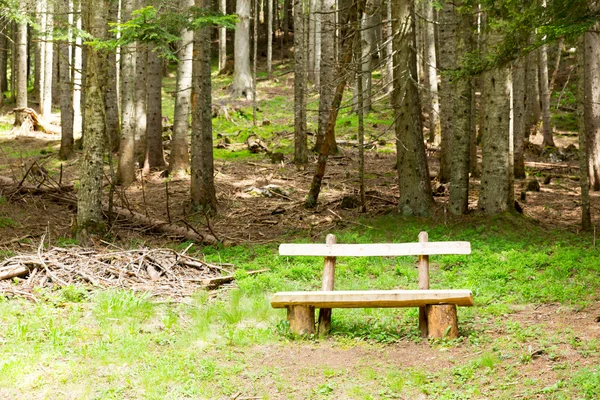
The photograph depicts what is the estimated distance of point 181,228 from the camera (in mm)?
12758

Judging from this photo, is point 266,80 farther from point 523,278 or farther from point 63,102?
point 523,278

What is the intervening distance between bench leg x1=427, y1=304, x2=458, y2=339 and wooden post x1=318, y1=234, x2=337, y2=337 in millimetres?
1158

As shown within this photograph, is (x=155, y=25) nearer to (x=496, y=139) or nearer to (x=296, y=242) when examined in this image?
(x=296, y=242)

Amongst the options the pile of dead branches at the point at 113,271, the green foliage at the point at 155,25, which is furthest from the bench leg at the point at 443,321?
the green foliage at the point at 155,25

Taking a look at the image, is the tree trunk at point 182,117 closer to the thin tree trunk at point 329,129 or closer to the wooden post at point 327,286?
the thin tree trunk at point 329,129

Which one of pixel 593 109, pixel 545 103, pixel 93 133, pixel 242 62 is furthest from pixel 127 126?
pixel 242 62

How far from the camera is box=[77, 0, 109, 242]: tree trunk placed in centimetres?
1095

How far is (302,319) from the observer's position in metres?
7.30

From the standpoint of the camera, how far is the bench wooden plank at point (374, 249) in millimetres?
7555

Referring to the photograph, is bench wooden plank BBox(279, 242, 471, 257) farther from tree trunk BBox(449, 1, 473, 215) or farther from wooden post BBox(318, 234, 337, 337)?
tree trunk BBox(449, 1, 473, 215)

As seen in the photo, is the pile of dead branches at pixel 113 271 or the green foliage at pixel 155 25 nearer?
the pile of dead branches at pixel 113 271

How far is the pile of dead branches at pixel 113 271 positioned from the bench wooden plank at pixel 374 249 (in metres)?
2.05

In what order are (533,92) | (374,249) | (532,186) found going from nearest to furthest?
(374,249) < (532,186) < (533,92)

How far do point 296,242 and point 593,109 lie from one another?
963 centimetres
